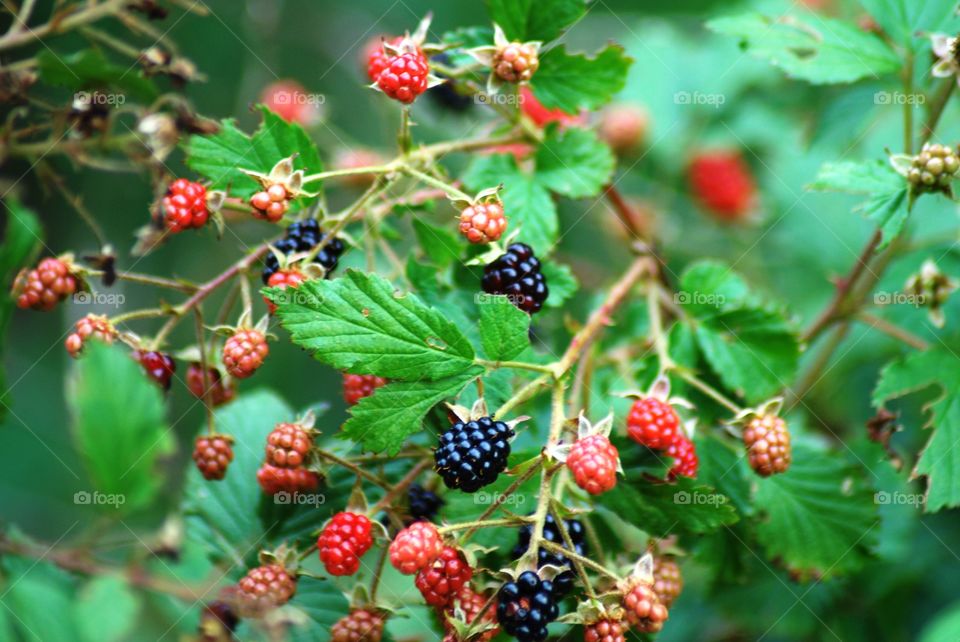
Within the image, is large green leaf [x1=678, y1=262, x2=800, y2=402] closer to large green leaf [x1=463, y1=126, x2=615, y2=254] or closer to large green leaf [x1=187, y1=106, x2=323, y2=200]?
large green leaf [x1=463, y1=126, x2=615, y2=254]

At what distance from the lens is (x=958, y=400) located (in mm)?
1378

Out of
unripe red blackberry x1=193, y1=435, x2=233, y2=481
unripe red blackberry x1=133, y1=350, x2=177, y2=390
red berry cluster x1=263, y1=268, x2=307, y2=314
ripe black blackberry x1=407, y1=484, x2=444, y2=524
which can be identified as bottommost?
ripe black blackberry x1=407, y1=484, x2=444, y2=524

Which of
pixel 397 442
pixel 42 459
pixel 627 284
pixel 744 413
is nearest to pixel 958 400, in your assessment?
pixel 744 413

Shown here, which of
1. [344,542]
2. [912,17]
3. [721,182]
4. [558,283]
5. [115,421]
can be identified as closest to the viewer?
[115,421]

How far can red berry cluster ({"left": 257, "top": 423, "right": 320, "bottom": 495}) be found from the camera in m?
1.14

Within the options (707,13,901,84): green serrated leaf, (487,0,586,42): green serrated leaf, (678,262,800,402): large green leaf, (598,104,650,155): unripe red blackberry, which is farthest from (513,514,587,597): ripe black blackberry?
(598,104,650,155): unripe red blackberry

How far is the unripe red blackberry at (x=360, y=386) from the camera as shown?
4.00ft

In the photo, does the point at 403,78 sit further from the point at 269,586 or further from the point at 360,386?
the point at 269,586

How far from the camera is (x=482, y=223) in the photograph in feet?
3.71

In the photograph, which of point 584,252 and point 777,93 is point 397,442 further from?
point 777,93

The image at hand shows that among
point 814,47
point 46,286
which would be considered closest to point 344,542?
point 46,286

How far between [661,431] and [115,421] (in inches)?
26.4

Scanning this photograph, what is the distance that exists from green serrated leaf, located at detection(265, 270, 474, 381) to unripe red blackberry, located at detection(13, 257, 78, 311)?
1.17 ft

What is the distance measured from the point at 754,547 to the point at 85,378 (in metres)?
1.11
